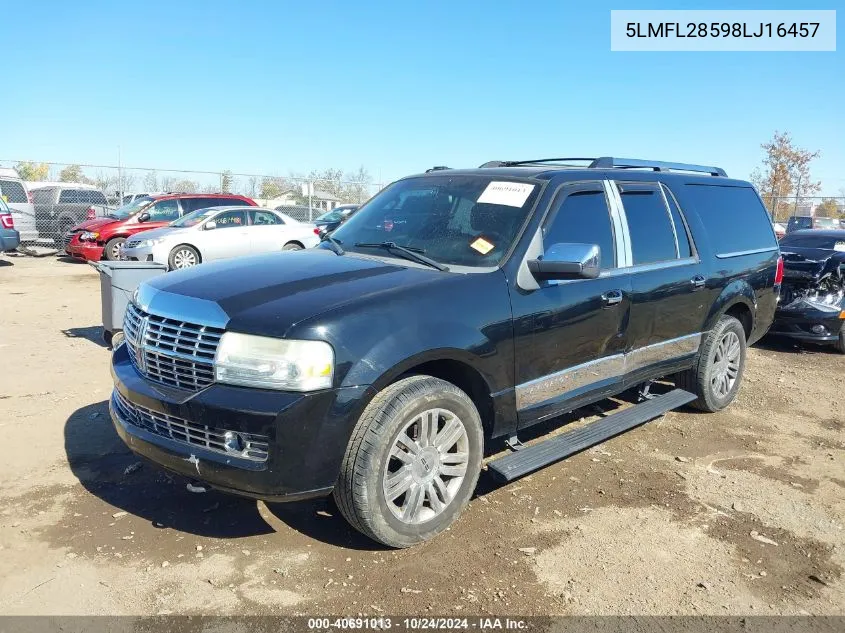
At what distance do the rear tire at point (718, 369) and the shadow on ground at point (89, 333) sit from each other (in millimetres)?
6105

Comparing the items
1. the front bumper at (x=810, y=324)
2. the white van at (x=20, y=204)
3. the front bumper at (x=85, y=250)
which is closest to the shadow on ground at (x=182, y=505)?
the front bumper at (x=810, y=324)

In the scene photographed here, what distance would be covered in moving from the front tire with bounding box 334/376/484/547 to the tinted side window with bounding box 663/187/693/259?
2.45 metres

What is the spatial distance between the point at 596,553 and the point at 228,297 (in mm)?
2275

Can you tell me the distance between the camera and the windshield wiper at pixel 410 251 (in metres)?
3.76

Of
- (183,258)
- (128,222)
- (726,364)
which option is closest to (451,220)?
(726,364)

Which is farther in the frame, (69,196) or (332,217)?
(332,217)

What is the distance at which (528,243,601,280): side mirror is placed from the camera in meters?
3.68

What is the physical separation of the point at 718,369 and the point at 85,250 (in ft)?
47.2

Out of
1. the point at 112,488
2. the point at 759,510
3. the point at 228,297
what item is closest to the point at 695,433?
the point at 759,510

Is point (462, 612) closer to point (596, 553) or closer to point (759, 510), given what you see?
point (596, 553)

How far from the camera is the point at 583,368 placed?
165 inches

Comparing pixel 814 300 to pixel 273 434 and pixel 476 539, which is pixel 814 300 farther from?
pixel 273 434

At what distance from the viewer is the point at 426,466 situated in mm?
3391

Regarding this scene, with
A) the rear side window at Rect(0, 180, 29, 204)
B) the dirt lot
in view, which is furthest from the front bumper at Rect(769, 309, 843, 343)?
the rear side window at Rect(0, 180, 29, 204)
